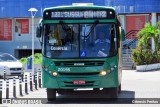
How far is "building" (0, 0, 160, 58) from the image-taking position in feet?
158

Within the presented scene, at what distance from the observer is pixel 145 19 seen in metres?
50.8

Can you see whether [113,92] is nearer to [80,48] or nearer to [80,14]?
[80,48]

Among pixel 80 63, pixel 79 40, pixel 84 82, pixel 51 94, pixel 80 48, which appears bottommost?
pixel 51 94

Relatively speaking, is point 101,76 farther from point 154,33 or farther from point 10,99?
point 154,33

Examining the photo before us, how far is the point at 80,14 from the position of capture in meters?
17.3

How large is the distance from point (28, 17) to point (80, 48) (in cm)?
A: 3666

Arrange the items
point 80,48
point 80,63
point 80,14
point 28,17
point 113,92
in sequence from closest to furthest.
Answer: point 80,63
point 80,48
point 80,14
point 113,92
point 28,17

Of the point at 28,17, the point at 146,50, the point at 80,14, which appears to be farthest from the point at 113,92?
the point at 28,17

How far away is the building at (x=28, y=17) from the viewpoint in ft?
158

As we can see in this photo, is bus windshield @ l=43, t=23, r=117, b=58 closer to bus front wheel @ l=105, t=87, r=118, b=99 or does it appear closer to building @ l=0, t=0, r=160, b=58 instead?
bus front wheel @ l=105, t=87, r=118, b=99

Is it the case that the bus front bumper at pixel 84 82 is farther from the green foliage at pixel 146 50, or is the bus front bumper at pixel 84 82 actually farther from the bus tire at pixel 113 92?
the green foliage at pixel 146 50

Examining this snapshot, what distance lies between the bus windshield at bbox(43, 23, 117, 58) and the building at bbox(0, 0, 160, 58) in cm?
3115

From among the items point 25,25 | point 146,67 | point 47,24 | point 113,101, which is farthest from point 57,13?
point 25,25

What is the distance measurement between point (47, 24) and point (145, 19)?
1359 inches
